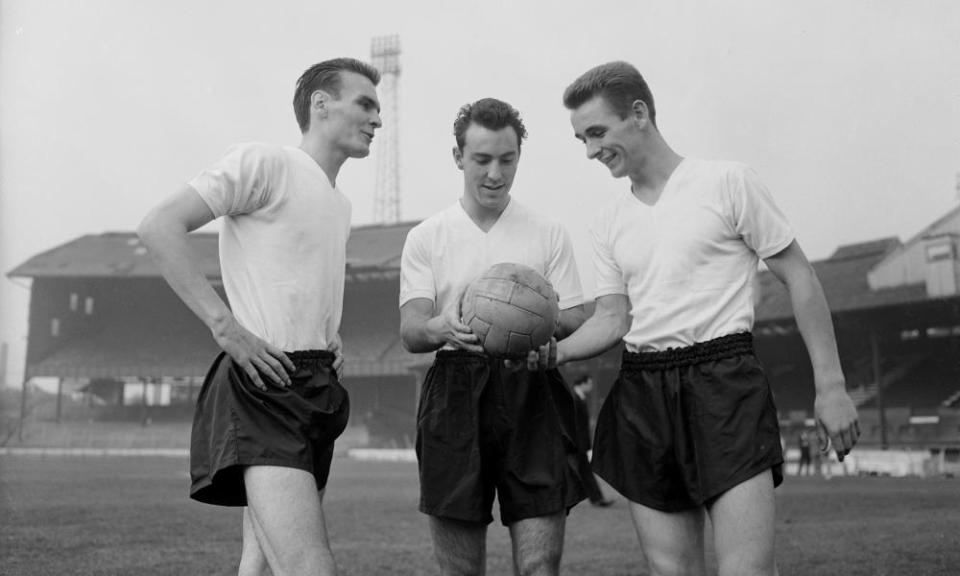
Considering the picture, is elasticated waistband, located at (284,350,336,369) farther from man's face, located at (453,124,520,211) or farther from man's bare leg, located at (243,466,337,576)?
man's face, located at (453,124,520,211)

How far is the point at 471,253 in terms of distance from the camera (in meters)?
4.12

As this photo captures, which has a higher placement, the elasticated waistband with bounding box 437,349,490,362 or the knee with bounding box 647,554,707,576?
the elasticated waistband with bounding box 437,349,490,362

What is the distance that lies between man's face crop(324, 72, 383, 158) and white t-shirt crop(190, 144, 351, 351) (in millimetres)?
298

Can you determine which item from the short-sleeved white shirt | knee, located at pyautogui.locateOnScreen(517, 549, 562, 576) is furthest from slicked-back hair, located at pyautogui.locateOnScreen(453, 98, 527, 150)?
knee, located at pyautogui.locateOnScreen(517, 549, 562, 576)

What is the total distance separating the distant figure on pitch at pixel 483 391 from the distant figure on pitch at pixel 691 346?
319 millimetres

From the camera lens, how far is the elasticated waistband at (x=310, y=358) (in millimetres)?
3479

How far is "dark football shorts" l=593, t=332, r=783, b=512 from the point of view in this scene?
10.7 ft

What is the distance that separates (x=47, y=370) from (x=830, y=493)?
42.4 m

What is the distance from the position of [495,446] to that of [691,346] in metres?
0.99

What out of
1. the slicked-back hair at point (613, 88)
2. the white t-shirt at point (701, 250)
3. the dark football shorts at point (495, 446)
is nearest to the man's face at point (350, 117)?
the slicked-back hair at point (613, 88)

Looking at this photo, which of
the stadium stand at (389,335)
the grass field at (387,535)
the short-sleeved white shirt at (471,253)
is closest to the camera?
the short-sleeved white shirt at (471,253)

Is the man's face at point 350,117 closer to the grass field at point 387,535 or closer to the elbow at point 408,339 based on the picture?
the elbow at point 408,339

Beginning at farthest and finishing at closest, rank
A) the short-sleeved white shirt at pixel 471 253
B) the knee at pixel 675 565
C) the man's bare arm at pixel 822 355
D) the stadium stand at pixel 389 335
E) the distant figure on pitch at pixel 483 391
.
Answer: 1. the stadium stand at pixel 389 335
2. the short-sleeved white shirt at pixel 471 253
3. the distant figure on pitch at pixel 483 391
4. the knee at pixel 675 565
5. the man's bare arm at pixel 822 355

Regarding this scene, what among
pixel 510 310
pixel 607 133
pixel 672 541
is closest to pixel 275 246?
pixel 510 310
